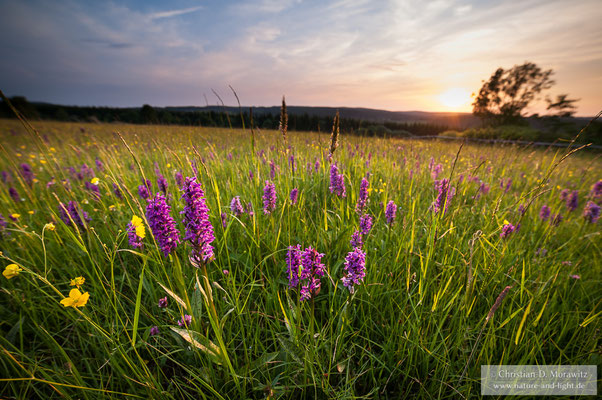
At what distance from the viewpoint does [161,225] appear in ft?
3.45

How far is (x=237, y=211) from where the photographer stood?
6.55ft

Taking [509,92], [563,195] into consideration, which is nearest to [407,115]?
[509,92]

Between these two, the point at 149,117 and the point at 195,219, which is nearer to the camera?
the point at 195,219

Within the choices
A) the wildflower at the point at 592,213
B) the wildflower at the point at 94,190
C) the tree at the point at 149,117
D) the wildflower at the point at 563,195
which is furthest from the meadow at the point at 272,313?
the tree at the point at 149,117

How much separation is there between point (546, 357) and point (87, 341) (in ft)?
9.58

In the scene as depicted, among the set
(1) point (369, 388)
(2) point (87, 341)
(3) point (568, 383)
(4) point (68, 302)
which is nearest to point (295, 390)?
(1) point (369, 388)

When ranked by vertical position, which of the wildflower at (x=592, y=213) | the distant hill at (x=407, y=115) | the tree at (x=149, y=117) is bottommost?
the wildflower at (x=592, y=213)

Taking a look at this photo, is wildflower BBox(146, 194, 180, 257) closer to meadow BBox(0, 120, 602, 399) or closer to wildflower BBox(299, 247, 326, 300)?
meadow BBox(0, 120, 602, 399)

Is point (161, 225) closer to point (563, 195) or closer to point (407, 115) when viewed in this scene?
point (563, 195)

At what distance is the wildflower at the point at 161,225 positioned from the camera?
104cm

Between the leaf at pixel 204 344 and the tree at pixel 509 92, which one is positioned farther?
the tree at pixel 509 92

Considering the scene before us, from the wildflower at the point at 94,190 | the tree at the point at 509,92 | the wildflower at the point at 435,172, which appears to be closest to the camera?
the wildflower at the point at 94,190

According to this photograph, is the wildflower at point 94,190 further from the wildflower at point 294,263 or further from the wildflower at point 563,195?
the wildflower at point 563,195

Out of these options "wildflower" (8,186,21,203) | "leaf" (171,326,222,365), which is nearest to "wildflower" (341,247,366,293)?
"leaf" (171,326,222,365)
